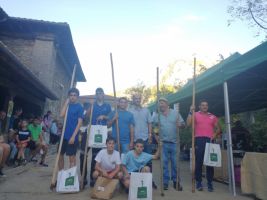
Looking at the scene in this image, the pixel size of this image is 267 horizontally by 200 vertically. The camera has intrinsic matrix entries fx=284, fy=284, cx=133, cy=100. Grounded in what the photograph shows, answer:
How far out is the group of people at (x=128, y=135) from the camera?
4652 millimetres

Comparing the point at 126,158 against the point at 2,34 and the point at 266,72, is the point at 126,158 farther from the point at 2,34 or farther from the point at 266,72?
the point at 2,34

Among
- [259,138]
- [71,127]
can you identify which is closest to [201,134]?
[71,127]

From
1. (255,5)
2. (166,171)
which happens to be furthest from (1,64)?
(255,5)

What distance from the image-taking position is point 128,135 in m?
5.12

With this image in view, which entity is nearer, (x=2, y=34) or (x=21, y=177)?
(x=21, y=177)

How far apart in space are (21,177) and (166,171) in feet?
9.68

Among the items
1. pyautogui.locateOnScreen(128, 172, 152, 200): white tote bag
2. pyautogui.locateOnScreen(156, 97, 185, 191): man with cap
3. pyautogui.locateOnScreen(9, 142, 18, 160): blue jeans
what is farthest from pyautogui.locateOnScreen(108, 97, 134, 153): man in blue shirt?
pyautogui.locateOnScreen(9, 142, 18, 160): blue jeans

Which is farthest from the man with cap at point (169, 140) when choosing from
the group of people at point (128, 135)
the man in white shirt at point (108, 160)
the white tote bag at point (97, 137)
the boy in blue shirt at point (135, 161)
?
the white tote bag at point (97, 137)

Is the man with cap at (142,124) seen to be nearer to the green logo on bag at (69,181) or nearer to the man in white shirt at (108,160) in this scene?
the man in white shirt at (108,160)

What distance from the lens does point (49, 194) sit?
14.1 ft

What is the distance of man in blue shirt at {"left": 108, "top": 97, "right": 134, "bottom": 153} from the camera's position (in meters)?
5.10

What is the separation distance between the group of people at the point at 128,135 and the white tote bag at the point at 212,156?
0.16 meters

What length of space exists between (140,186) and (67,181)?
117 centimetres

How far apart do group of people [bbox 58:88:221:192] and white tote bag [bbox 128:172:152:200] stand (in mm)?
428
